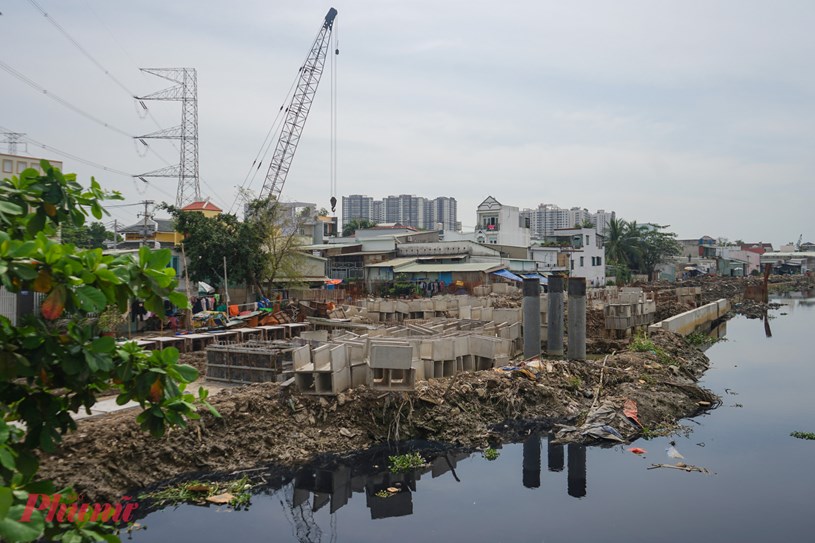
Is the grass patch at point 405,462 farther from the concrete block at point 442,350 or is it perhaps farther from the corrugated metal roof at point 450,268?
the corrugated metal roof at point 450,268

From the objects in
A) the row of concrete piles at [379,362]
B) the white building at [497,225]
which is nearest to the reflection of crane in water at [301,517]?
the row of concrete piles at [379,362]

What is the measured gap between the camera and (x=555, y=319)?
24.0 metres

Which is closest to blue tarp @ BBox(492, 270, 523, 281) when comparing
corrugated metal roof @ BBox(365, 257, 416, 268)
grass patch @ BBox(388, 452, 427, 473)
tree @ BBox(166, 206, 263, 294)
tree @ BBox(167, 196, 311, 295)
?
corrugated metal roof @ BBox(365, 257, 416, 268)

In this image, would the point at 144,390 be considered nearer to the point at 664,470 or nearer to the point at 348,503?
the point at 348,503

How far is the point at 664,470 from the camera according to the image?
1385cm

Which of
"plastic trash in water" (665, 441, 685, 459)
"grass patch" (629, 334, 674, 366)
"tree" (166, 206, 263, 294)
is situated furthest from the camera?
"tree" (166, 206, 263, 294)

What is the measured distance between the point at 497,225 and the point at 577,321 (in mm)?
44391

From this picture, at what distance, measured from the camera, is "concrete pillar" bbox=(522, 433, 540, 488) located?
13542 millimetres

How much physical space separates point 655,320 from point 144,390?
38.1 metres

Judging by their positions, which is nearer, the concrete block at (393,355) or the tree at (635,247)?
the concrete block at (393,355)

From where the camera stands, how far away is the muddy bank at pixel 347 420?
1181cm

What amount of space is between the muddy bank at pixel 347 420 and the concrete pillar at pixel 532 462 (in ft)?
1.89

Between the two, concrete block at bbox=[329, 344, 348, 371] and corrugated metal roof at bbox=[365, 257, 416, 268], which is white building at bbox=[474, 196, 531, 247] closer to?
corrugated metal roof at bbox=[365, 257, 416, 268]

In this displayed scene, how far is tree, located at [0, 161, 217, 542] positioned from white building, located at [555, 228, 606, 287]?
196 feet
